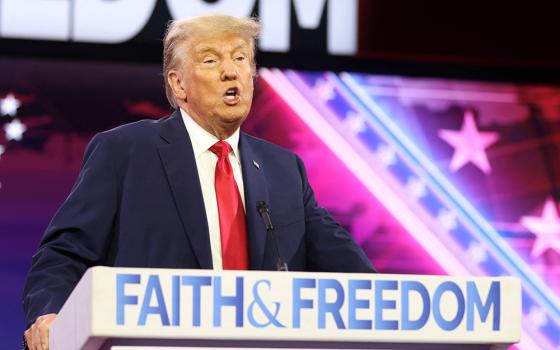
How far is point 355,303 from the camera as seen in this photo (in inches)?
63.2

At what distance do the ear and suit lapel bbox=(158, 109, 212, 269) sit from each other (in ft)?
0.23

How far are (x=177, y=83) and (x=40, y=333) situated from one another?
0.72 m

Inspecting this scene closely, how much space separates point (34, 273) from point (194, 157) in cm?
39

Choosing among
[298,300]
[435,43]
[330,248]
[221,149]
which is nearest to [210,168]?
[221,149]

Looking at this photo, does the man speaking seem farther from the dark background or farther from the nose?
the dark background

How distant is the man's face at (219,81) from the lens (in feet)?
7.44

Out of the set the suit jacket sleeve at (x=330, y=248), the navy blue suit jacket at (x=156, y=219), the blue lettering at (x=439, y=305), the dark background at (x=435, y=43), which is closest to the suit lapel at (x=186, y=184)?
the navy blue suit jacket at (x=156, y=219)

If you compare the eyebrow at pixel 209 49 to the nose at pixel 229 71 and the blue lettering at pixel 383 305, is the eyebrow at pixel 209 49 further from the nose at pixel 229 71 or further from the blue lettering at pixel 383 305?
the blue lettering at pixel 383 305

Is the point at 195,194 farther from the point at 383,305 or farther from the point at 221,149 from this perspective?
the point at 383,305

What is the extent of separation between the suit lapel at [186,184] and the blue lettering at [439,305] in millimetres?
574

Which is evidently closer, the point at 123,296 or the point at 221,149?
the point at 123,296

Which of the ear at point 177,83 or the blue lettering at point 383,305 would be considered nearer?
the blue lettering at point 383,305

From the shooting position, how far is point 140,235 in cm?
214

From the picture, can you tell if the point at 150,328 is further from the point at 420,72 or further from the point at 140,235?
the point at 420,72
